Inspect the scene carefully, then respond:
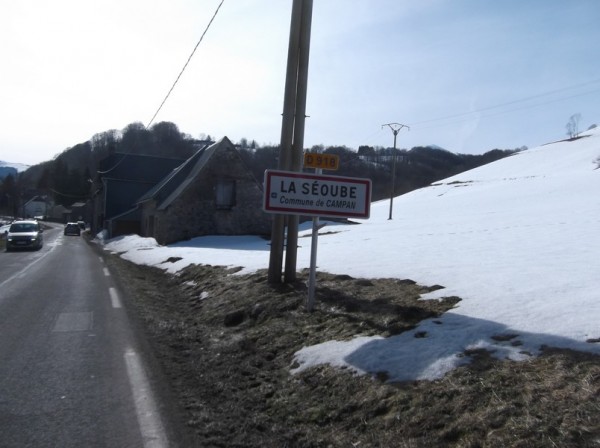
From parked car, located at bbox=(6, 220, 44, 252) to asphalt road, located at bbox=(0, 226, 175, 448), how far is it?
81.6 ft

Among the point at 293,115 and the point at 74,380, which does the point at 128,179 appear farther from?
the point at 74,380

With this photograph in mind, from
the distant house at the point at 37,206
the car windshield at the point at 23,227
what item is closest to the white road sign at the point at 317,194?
the car windshield at the point at 23,227

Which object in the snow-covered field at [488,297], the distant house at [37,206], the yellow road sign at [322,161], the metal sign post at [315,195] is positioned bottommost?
the distant house at [37,206]

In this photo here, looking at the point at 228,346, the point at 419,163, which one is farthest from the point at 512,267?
the point at 419,163

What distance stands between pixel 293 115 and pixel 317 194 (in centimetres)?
264

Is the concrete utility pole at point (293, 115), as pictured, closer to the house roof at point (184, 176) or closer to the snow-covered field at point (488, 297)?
the snow-covered field at point (488, 297)

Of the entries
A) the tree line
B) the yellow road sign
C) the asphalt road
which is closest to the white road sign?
the yellow road sign

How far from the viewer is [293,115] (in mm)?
10406

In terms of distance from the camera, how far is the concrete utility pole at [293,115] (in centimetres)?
1028

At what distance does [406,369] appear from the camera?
5.14 meters

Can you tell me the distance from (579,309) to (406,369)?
2114 millimetres

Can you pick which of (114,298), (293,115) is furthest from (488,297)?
(114,298)

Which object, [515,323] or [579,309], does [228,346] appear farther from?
[579,309]

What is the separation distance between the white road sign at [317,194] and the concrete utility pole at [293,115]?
196 centimetres
